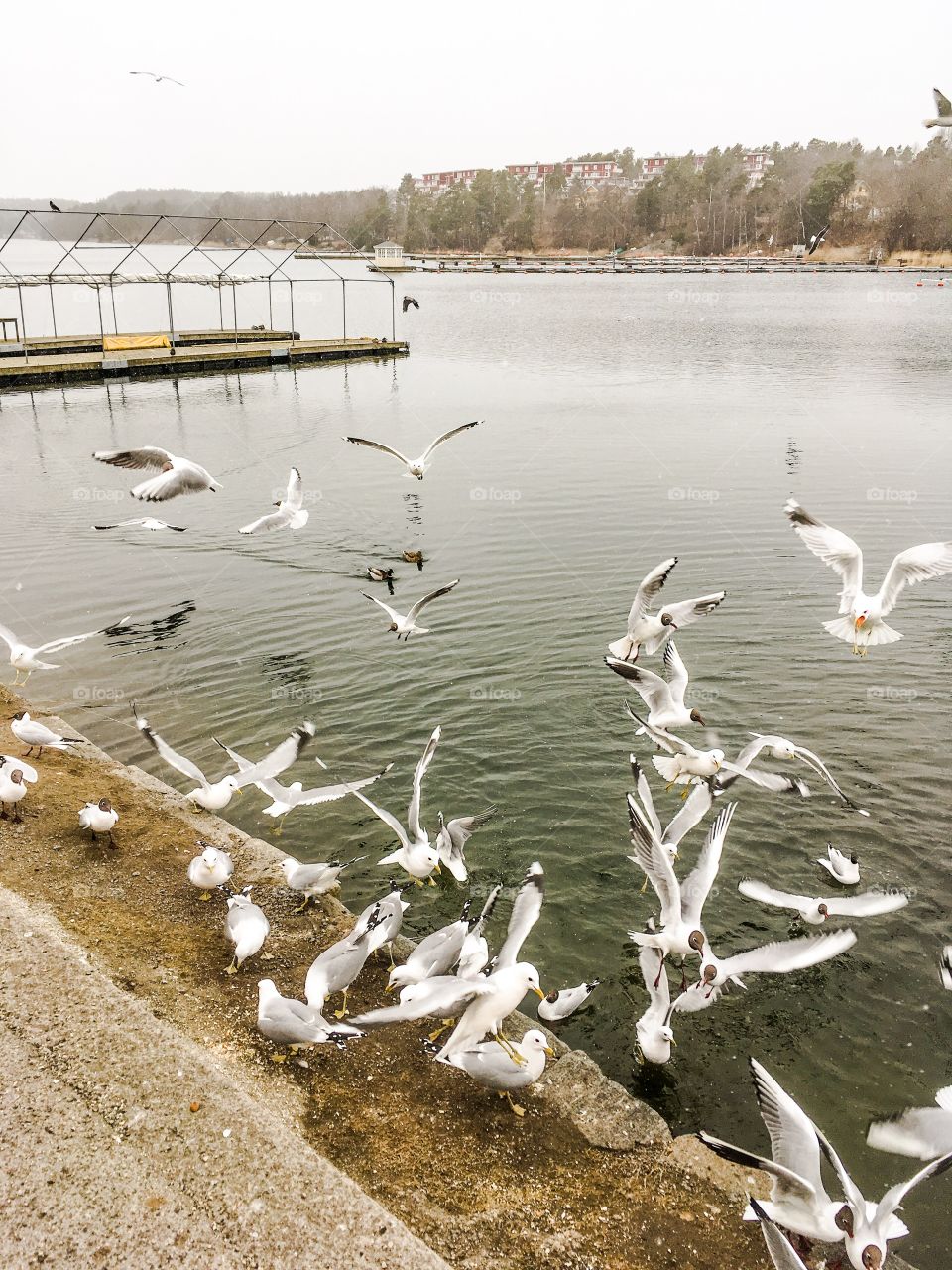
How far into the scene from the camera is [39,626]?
1700cm

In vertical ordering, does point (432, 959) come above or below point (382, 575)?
above

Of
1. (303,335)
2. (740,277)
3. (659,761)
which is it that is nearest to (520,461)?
(659,761)

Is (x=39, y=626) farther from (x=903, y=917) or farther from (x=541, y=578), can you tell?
(x=903, y=917)

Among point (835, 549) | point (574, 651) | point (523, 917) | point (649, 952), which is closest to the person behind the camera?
point (523, 917)

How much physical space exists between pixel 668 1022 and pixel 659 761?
3398 mm

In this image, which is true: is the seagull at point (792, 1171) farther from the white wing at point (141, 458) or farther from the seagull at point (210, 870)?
the white wing at point (141, 458)

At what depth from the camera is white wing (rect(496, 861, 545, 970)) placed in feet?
22.3
